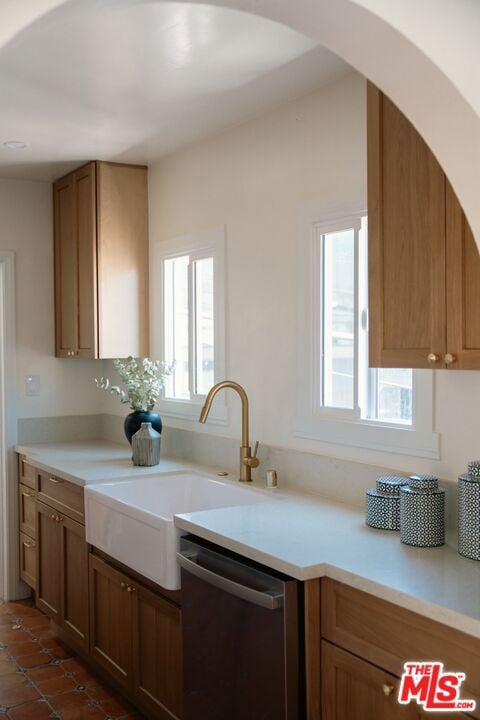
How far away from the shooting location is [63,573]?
361cm

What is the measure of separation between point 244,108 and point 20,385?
7.37ft

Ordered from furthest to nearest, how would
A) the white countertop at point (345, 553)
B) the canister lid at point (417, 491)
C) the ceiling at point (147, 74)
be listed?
the ceiling at point (147, 74) < the canister lid at point (417, 491) < the white countertop at point (345, 553)

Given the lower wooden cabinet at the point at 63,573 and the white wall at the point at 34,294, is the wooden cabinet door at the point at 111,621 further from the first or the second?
the white wall at the point at 34,294

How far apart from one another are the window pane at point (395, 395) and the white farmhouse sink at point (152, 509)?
57 cm

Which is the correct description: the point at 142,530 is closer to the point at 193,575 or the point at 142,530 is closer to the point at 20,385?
the point at 193,575

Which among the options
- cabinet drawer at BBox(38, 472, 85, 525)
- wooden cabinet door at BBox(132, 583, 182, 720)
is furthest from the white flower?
wooden cabinet door at BBox(132, 583, 182, 720)

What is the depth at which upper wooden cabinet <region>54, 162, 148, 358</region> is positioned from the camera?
3998mm

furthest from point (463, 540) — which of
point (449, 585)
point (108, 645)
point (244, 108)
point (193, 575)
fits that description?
point (244, 108)

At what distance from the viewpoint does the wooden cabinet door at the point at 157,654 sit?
8.50 ft

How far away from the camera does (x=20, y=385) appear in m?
4.45

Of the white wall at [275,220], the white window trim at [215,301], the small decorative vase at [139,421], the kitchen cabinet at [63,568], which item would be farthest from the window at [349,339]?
the kitchen cabinet at [63,568]

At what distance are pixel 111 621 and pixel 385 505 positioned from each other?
1.41 m

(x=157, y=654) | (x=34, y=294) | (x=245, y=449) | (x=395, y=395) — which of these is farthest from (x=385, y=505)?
(x=34, y=294)

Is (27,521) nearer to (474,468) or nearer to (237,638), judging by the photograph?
(237,638)
